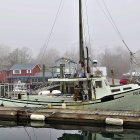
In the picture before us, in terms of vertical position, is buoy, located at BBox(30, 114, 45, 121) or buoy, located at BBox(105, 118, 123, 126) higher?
buoy, located at BBox(30, 114, 45, 121)

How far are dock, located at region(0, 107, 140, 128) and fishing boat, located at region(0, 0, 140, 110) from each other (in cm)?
70

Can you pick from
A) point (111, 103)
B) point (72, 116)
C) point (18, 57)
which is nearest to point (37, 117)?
point (72, 116)

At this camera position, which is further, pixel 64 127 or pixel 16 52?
pixel 16 52

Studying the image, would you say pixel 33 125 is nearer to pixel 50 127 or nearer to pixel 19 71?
pixel 50 127

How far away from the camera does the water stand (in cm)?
2020

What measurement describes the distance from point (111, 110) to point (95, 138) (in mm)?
2979

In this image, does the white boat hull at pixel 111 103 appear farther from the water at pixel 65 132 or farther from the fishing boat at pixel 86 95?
the water at pixel 65 132

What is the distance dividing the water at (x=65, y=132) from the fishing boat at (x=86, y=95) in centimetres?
183

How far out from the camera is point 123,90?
2323cm

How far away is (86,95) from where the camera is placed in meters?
23.6

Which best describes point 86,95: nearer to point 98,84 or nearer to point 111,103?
point 98,84

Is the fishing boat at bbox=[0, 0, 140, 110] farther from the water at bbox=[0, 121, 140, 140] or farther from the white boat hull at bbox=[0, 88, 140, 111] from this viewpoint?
the water at bbox=[0, 121, 140, 140]

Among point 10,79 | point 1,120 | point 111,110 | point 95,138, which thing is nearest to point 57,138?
point 95,138

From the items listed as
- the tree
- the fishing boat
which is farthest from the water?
the tree
